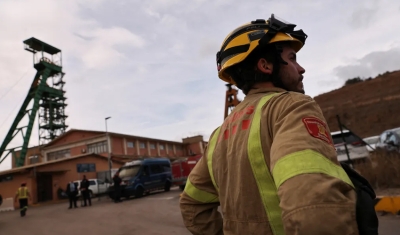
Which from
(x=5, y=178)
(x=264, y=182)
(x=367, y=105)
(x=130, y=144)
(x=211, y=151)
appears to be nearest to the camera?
(x=264, y=182)

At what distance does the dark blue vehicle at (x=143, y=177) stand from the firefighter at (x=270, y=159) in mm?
19560

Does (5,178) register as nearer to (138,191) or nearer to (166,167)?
(138,191)

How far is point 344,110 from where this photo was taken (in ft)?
173

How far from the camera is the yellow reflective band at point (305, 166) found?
995mm

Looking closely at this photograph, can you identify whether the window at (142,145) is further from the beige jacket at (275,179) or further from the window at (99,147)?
the beige jacket at (275,179)

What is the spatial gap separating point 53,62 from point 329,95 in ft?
162

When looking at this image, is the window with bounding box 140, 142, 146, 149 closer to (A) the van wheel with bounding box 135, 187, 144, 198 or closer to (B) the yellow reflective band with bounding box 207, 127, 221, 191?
(A) the van wheel with bounding box 135, 187, 144, 198

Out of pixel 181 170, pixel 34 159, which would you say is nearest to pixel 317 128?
pixel 181 170

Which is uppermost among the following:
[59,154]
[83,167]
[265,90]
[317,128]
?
[59,154]

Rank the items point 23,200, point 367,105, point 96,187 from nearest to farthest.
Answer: point 23,200, point 96,187, point 367,105

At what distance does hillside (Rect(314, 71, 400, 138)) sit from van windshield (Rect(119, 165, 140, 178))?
33903mm

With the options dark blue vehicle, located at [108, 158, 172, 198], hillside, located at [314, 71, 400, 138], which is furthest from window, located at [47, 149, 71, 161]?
hillside, located at [314, 71, 400, 138]

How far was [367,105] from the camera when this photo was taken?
50031 millimetres

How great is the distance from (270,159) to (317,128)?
20 centimetres
